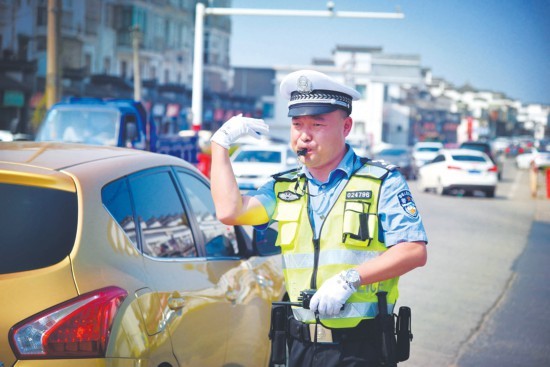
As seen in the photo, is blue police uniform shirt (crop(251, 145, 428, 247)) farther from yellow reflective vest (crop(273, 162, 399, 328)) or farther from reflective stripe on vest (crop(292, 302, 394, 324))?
reflective stripe on vest (crop(292, 302, 394, 324))

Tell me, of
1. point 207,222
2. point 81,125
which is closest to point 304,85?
point 207,222

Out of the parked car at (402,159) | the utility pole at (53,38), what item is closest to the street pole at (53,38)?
the utility pole at (53,38)

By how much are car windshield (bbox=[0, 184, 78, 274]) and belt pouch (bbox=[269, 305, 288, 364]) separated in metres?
0.84

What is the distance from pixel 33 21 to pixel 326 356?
4639 centimetres

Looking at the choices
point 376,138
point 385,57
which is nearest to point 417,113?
point 385,57

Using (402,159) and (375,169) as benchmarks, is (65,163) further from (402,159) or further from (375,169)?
(402,159)

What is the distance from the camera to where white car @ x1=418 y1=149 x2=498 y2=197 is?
29.9 metres

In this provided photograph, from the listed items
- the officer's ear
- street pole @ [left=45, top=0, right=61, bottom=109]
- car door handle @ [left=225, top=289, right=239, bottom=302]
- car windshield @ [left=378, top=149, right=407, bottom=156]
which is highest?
street pole @ [left=45, top=0, right=61, bottom=109]

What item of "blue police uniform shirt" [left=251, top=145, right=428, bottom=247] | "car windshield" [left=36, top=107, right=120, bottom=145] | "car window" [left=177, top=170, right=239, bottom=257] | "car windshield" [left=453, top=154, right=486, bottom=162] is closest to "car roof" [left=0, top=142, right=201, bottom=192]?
"car window" [left=177, top=170, right=239, bottom=257]

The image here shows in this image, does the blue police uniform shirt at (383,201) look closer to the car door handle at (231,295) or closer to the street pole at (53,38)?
the car door handle at (231,295)

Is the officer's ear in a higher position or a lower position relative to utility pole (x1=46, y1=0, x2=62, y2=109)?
lower

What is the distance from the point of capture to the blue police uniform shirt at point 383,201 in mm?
3287

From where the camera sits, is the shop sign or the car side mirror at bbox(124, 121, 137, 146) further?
the shop sign

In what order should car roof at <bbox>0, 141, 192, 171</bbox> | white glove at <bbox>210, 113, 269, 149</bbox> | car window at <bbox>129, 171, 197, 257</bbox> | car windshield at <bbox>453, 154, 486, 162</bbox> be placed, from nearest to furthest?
white glove at <bbox>210, 113, 269, 149</bbox> < car roof at <bbox>0, 141, 192, 171</bbox> < car window at <bbox>129, 171, 197, 257</bbox> < car windshield at <bbox>453, 154, 486, 162</bbox>
